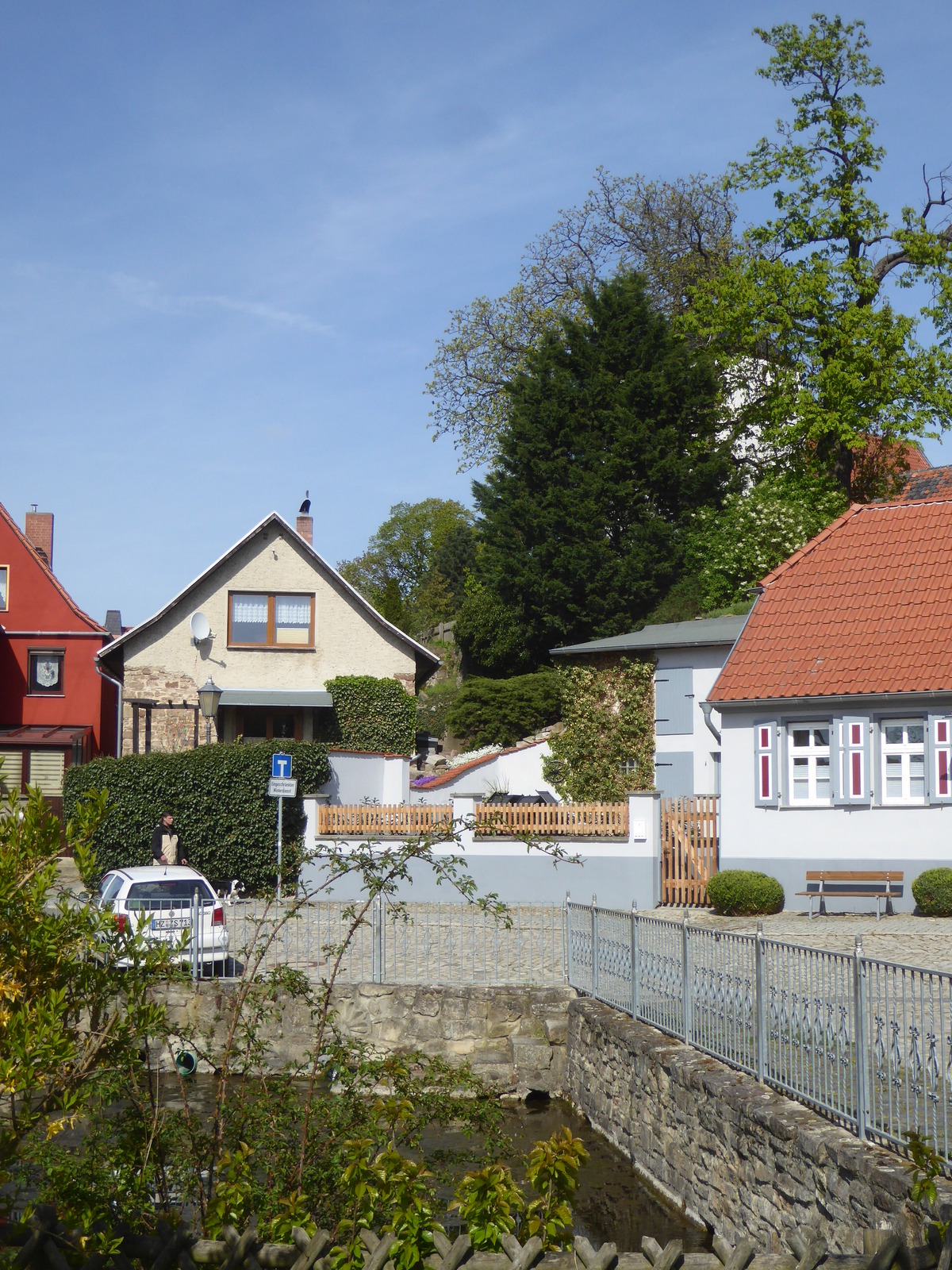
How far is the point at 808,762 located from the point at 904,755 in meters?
1.59

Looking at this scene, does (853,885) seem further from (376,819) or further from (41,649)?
(41,649)

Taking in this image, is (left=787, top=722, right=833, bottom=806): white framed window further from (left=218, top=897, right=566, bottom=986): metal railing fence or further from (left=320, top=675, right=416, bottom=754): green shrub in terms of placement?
(left=320, top=675, right=416, bottom=754): green shrub

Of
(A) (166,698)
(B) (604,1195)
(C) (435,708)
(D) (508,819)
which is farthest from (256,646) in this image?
(B) (604,1195)

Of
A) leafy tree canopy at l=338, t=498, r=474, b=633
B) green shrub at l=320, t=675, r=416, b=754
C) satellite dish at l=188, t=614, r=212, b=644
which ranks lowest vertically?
green shrub at l=320, t=675, r=416, b=754

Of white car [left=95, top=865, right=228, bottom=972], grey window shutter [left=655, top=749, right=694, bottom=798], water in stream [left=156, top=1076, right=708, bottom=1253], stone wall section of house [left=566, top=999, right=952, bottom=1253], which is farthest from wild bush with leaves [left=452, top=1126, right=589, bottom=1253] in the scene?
grey window shutter [left=655, top=749, right=694, bottom=798]

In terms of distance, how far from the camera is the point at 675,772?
30.8 metres

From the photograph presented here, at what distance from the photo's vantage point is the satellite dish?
110 ft

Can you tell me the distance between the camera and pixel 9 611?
36.5 m

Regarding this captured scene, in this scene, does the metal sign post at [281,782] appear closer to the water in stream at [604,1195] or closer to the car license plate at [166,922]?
the car license plate at [166,922]

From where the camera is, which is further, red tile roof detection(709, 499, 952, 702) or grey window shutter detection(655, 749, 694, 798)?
grey window shutter detection(655, 749, 694, 798)

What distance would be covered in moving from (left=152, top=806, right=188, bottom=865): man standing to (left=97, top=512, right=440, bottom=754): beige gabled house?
11.4m

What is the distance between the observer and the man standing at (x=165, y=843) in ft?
70.2

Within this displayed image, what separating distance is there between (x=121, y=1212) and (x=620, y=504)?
37105 mm

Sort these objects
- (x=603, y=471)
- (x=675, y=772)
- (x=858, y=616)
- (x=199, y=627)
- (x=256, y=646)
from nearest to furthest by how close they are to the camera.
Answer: (x=858, y=616) < (x=675, y=772) < (x=199, y=627) < (x=256, y=646) < (x=603, y=471)
